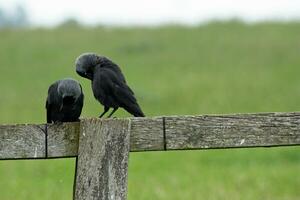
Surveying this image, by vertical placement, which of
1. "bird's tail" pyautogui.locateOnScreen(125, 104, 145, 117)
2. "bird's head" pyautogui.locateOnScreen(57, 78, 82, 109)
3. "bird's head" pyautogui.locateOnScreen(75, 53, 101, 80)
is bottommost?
"bird's tail" pyautogui.locateOnScreen(125, 104, 145, 117)

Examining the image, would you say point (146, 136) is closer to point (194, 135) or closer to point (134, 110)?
point (194, 135)

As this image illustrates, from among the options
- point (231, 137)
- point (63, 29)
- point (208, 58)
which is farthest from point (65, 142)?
point (63, 29)

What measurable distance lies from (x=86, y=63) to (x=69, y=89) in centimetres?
104

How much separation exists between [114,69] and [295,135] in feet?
6.45

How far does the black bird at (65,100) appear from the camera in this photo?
13.5 ft

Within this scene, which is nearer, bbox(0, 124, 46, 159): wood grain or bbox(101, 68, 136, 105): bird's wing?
bbox(0, 124, 46, 159): wood grain

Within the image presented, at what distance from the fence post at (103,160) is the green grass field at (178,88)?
5296 millimetres

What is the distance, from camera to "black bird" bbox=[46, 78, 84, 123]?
4.11 metres

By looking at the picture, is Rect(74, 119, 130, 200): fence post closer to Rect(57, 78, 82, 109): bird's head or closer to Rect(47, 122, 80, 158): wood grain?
Rect(47, 122, 80, 158): wood grain

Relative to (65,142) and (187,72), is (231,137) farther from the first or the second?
(187,72)

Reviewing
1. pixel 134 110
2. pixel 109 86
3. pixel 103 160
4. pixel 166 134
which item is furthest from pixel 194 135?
pixel 109 86

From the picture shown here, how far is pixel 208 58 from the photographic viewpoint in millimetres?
28922

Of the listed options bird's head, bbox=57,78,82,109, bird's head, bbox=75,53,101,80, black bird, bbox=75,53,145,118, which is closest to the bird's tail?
black bird, bbox=75,53,145,118

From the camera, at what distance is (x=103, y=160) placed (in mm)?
3617
